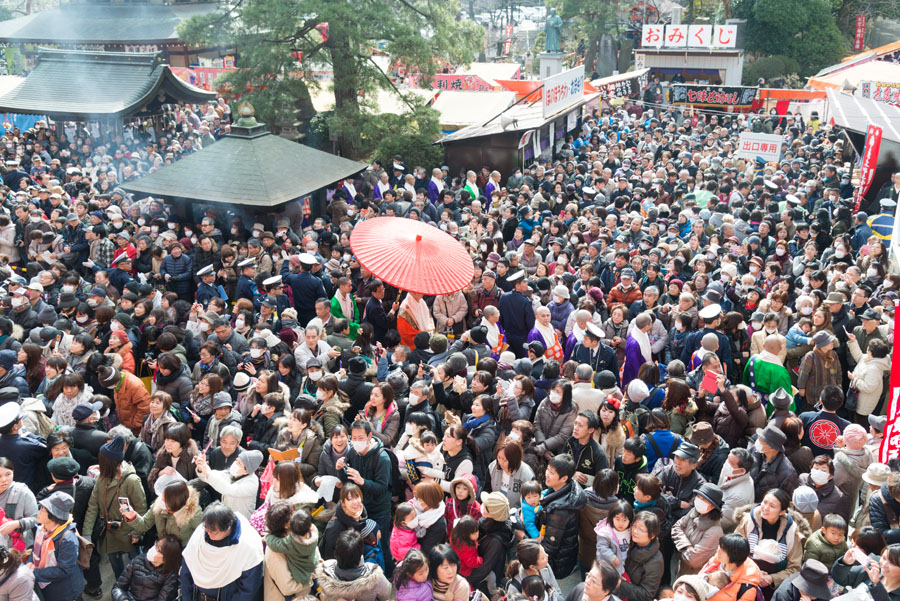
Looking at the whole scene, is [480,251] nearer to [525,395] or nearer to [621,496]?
[525,395]

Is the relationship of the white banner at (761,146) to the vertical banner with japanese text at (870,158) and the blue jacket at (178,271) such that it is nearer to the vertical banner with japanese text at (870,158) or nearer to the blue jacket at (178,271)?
the vertical banner with japanese text at (870,158)

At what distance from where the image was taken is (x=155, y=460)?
18.6 feet

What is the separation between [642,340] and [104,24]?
27.7 m

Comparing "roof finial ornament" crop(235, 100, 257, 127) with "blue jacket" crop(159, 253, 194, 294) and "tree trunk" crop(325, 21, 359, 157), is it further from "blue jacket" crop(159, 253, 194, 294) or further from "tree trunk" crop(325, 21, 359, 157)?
"tree trunk" crop(325, 21, 359, 157)

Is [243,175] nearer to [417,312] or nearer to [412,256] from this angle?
[417,312]

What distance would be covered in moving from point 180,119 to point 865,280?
20.0m

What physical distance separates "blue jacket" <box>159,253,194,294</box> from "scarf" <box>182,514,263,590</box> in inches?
226

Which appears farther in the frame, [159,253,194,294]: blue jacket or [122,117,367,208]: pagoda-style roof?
[122,117,367,208]: pagoda-style roof

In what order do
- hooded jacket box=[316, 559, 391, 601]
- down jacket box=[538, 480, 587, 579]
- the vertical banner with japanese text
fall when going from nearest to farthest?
hooded jacket box=[316, 559, 391, 601], down jacket box=[538, 480, 587, 579], the vertical banner with japanese text

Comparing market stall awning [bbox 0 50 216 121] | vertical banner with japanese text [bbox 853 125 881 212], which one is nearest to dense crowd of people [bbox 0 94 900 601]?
vertical banner with japanese text [bbox 853 125 881 212]

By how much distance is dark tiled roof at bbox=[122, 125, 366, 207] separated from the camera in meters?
11.2

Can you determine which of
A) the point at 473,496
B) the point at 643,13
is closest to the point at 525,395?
the point at 473,496

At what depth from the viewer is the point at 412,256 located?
24.1ft

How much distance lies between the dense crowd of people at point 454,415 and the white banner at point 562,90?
652cm
